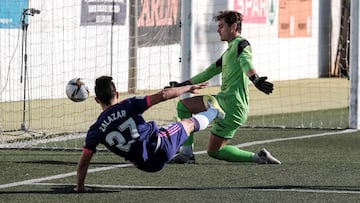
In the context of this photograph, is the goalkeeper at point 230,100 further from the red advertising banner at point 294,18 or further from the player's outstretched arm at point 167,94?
the red advertising banner at point 294,18

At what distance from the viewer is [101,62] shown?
840 inches

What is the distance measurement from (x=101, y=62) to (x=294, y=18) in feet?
26.9

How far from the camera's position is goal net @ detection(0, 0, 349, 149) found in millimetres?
17681

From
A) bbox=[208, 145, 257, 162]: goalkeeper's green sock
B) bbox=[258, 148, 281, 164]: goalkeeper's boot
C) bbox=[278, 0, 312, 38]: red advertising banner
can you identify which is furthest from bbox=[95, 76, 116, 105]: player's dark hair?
bbox=[278, 0, 312, 38]: red advertising banner

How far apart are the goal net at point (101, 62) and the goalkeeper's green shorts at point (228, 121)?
3.66m

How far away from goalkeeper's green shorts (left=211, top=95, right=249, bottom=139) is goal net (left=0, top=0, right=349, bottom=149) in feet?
12.0

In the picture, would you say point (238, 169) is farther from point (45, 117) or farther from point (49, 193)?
point (45, 117)

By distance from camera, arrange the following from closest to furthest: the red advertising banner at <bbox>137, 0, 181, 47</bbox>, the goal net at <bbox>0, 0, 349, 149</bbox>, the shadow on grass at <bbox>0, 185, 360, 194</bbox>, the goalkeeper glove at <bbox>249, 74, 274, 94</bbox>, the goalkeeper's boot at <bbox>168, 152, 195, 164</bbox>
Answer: the shadow on grass at <bbox>0, 185, 360, 194</bbox>, the goalkeeper glove at <bbox>249, 74, 274, 94</bbox>, the goalkeeper's boot at <bbox>168, 152, 195, 164</bbox>, the goal net at <bbox>0, 0, 349, 149</bbox>, the red advertising banner at <bbox>137, 0, 181, 47</bbox>

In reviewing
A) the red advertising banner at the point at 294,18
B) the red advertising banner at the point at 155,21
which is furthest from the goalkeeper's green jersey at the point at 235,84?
the red advertising banner at the point at 294,18

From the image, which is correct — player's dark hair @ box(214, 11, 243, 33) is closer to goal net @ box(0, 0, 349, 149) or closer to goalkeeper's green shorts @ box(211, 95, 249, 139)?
goalkeeper's green shorts @ box(211, 95, 249, 139)

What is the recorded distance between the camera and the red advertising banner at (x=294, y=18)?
27.3 meters

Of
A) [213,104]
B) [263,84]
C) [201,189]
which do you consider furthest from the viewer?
[263,84]

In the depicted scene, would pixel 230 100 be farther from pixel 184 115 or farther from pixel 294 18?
pixel 294 18

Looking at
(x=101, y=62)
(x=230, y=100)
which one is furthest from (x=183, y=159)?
(x=101, y=62)
